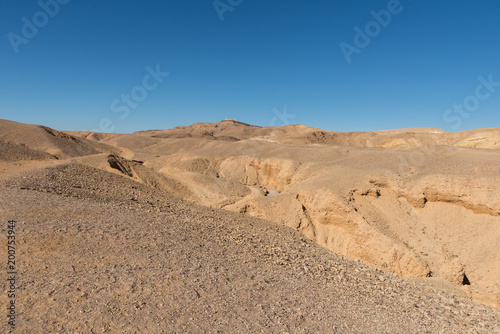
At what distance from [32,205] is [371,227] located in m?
15.7

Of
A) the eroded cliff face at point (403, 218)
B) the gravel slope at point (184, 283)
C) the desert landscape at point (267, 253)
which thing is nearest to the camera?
the gravel slope at point (184, 283)

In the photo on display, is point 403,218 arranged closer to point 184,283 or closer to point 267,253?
point 267,253

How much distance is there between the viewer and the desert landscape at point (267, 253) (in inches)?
208

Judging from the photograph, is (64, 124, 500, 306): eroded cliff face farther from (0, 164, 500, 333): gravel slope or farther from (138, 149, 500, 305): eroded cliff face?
(0, 164, 500, 333): gravel slope

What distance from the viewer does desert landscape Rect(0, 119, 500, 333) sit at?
17.3 feet

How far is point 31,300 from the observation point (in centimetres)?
472

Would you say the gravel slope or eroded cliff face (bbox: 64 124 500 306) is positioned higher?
eroded cliff face (bbox: 64 124 500 306)

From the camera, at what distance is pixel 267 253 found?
9.12 metres

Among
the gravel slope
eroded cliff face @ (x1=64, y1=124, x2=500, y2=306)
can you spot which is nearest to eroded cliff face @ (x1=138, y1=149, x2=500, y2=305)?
eroded cliff face @ (x1=64, y1=124, x2=500, y2=306)

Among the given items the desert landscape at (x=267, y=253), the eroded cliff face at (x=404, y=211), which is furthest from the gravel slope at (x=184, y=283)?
the eroded cliff face at (x=404, y=211)

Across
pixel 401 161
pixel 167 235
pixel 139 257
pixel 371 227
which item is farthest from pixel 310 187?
pixel 139 257

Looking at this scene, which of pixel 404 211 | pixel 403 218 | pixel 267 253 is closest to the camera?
pixel 267 253

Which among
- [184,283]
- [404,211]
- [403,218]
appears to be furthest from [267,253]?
[404,211]

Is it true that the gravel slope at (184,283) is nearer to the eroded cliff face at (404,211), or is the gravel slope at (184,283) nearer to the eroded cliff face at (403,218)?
the eroded cliff face at (404,211)
